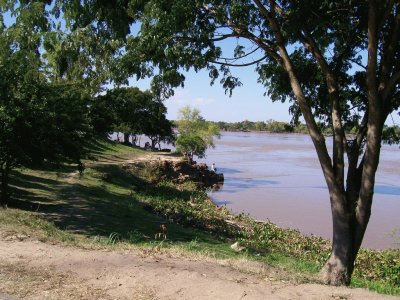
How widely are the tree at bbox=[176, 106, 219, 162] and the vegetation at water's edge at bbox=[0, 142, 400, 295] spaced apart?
2338 centimetres

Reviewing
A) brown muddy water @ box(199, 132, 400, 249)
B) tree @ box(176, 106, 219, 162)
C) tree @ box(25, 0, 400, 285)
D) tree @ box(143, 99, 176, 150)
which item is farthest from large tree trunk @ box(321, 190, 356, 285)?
tree @ box(143, 99, 176, 150)

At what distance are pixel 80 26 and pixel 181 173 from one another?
29038 millimetres

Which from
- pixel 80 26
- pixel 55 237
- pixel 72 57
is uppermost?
pixel 80 26

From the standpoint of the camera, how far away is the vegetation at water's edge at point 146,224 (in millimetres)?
10492

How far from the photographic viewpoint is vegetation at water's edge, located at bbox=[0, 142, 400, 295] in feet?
34.4

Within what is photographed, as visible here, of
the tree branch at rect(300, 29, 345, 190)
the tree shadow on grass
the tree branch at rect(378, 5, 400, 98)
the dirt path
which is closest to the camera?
the dirt path

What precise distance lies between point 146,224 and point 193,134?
3835cm

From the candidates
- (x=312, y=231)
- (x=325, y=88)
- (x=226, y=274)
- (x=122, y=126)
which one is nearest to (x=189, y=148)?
(x=122, y=126)

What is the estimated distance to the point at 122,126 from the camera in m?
59.1

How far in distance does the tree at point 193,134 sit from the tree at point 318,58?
38.9m

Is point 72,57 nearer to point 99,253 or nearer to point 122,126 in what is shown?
point 99,253

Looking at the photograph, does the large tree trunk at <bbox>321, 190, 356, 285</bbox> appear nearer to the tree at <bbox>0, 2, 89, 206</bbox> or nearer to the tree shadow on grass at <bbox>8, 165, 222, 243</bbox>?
the tree shadow on grass at <bbox>8, 165, 222, 243</bbox>

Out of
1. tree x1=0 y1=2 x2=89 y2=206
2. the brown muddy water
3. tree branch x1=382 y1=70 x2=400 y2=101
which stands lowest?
the brown muddy water

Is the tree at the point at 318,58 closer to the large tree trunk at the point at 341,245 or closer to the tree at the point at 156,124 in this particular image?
the large tree trunk at the point at 341,245
